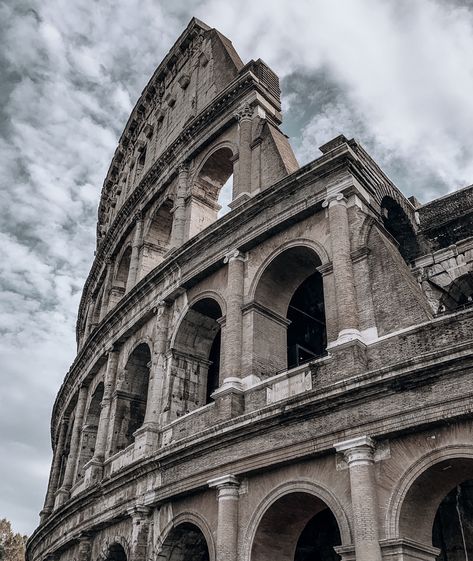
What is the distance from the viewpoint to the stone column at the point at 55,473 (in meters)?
18.9

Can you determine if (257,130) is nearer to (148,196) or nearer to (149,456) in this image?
(148,196)

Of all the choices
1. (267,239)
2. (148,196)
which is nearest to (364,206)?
(267,239)

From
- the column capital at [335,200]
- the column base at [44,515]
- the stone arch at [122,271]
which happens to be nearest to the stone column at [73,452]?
the column base at [44,515]

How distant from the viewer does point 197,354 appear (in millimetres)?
13883

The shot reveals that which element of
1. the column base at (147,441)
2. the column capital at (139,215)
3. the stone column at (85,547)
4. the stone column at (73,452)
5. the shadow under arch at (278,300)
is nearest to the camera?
the shadow under arch at (278,300)

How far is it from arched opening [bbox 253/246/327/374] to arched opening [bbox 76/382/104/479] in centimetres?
652

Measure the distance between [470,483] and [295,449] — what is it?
10.1ft

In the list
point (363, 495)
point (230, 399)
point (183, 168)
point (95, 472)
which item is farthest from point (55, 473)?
point (363, 495)

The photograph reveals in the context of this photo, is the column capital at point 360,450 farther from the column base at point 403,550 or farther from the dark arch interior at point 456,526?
Result: the dark arch interior at point 456,526

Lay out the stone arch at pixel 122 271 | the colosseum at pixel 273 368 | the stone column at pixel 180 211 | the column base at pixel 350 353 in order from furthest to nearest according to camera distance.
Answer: the stone arch at pixel 122 271
the stone column at pixel 180 211
the column base at pixel 350 353
the colosseum at pixel 273 368

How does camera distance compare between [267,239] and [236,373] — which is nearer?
[236,373]

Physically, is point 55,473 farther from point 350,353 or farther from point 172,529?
point 350,353

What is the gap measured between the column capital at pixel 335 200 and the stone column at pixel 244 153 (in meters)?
3.03

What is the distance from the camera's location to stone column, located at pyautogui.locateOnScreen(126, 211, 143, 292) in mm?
17781
